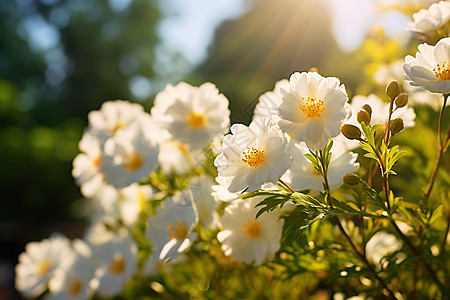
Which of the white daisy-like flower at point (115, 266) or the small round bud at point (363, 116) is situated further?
the white daisy-like flower at point (115, 266)

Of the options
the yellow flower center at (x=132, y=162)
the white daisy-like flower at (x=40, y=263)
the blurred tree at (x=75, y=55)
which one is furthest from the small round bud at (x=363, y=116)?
the blurred tree at (x=75, y=55)

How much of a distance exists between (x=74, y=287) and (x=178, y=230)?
14.3 inches

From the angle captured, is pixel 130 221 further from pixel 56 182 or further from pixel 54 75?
pixel 54 75

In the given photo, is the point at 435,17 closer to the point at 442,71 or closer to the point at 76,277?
the point at 442,71

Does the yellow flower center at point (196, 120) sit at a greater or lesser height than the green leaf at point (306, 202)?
greater

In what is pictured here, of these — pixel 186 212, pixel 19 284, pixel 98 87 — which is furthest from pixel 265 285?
pixel 98 87

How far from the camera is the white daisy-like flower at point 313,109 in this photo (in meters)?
0.37

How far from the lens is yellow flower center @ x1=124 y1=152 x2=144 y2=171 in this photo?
2.13 feet

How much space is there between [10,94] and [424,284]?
6.74 metres

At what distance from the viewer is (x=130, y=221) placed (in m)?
0.90

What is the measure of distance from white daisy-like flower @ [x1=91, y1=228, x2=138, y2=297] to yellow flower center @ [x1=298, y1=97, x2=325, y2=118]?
1.57 feet

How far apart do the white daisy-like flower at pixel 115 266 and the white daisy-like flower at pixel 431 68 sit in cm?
56

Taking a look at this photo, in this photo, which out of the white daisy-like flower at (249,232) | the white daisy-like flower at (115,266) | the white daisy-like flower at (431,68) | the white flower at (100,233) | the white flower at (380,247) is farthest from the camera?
the white flower at (100,233)

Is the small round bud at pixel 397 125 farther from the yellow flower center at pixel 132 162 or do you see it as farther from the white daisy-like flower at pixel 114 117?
the white daisy-like flower at pixel 114 117
